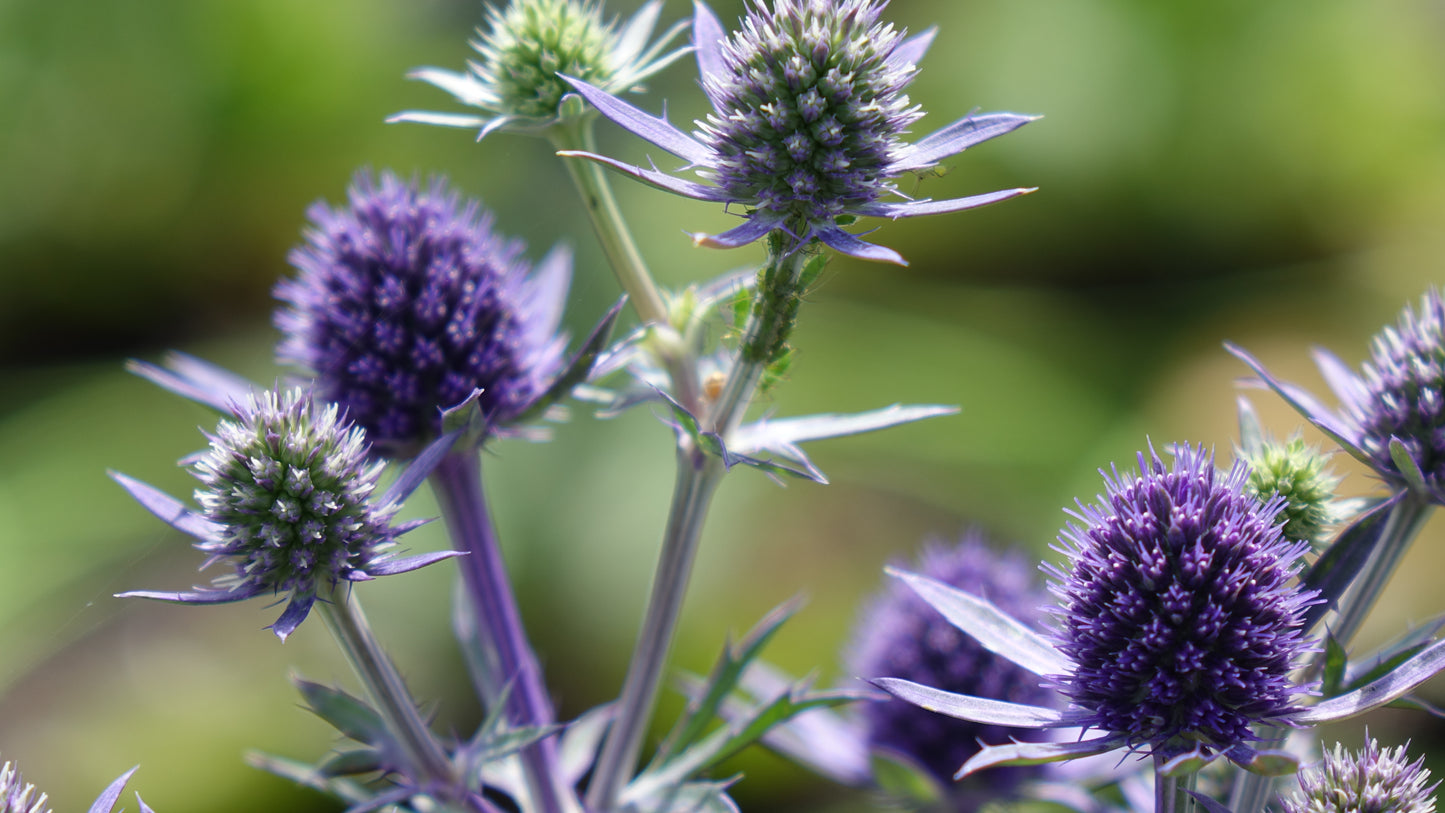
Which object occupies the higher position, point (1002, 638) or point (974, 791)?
point (1002, 638)

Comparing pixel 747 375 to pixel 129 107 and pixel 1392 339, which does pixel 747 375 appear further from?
pixel 129 107

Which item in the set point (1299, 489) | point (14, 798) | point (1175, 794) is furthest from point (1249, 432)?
point (14, 798)

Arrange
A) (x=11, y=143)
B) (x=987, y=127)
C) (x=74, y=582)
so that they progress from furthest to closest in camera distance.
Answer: (x=11, y=143), (x=74, y=582), (x=987, y=127)

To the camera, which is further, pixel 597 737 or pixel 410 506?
pixel 410 506

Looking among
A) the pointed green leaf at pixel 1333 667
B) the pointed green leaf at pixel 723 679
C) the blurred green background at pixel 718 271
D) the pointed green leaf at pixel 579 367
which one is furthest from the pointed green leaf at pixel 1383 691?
the blurred green background at pixel 718 271

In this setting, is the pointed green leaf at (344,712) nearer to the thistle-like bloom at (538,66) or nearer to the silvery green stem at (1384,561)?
the thistle-like bloom at (538,66)

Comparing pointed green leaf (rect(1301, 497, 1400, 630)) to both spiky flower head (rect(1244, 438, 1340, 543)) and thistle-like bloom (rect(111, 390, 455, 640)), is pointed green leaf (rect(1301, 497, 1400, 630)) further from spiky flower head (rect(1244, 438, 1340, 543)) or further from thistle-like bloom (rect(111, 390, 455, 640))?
thistle-like bloom (rect(111, 390, 455, 640))

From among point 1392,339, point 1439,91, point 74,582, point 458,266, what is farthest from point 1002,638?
point 1439,91

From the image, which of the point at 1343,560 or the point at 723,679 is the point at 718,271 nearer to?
the point at 723,679
